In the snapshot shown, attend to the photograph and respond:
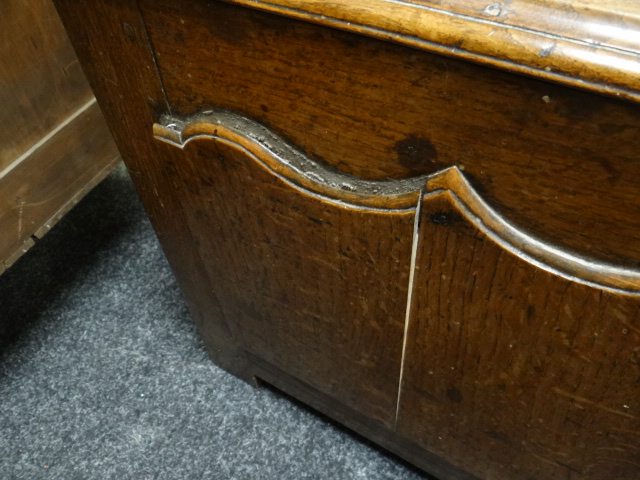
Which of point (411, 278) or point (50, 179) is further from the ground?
point (411, 278)

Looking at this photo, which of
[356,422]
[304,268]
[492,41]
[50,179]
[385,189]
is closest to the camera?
[492,41]

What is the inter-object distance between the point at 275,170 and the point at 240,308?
0.87ft

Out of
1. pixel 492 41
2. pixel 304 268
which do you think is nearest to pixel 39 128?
pixel 304 268

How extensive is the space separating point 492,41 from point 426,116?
68 mm

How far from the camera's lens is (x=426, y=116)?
38 centimetres

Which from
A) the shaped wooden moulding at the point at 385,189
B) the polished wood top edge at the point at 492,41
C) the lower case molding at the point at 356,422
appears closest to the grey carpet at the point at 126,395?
the lower case molding at the point at 356,422

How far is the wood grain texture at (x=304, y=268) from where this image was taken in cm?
48

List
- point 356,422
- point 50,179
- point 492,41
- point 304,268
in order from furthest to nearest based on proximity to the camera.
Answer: point 50,179, point 356,422, point 304,268, point 492,41

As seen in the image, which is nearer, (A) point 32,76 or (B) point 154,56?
(B) point 154,56

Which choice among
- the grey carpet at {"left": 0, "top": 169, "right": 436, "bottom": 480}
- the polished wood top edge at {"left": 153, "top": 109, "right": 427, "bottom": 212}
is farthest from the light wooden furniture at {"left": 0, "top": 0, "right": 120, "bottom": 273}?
the polished wood top edge at {"left": 153, "top": 109, "right": 427, "bottom": 212}

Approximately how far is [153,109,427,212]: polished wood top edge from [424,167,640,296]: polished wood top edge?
0.04 metres

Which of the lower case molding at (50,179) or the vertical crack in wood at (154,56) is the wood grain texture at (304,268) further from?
the lower case molding at (50,179)

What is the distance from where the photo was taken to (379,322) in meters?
0.55

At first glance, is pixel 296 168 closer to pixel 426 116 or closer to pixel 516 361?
pixel 426 116
